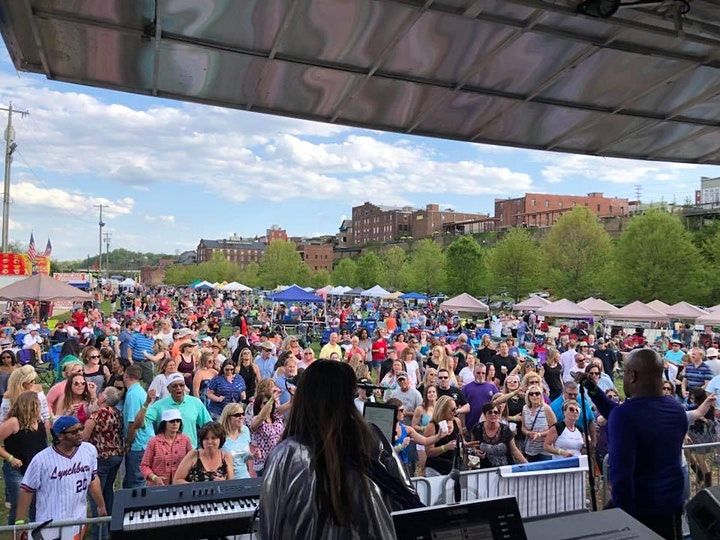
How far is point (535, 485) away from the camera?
5285 mm

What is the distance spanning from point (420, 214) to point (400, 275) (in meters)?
72.0

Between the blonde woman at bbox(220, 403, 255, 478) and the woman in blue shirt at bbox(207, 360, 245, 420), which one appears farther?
the woman in blue shirt at bbox(207, 360, 245, 420)

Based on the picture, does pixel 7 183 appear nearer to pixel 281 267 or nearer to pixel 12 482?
pixel 12 482

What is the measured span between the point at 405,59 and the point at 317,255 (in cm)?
14868

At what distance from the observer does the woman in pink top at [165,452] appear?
5426mm

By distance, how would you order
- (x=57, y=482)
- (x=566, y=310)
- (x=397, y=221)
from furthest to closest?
(x=397, y=221)
(x=566, y=310)
(x=57, y=482)

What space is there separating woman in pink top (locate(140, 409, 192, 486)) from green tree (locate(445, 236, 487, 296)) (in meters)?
55.4

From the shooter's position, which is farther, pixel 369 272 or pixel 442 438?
pixel 369 272

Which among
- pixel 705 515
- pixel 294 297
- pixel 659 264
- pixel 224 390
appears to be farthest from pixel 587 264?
pixel 705 515

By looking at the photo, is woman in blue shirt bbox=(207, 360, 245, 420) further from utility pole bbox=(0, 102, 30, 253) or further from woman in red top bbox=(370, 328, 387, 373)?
utility pole bbox=(0, 102, 30, 253)

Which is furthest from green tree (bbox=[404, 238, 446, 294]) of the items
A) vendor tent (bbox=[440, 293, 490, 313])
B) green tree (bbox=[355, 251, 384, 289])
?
vendor tent (bbox=[440, 293, 490, 313])

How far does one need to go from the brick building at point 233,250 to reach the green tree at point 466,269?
123615mm

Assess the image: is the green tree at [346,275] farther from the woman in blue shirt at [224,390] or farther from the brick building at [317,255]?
the woman in blue shirt at [224,390]

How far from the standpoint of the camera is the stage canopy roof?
287cm
